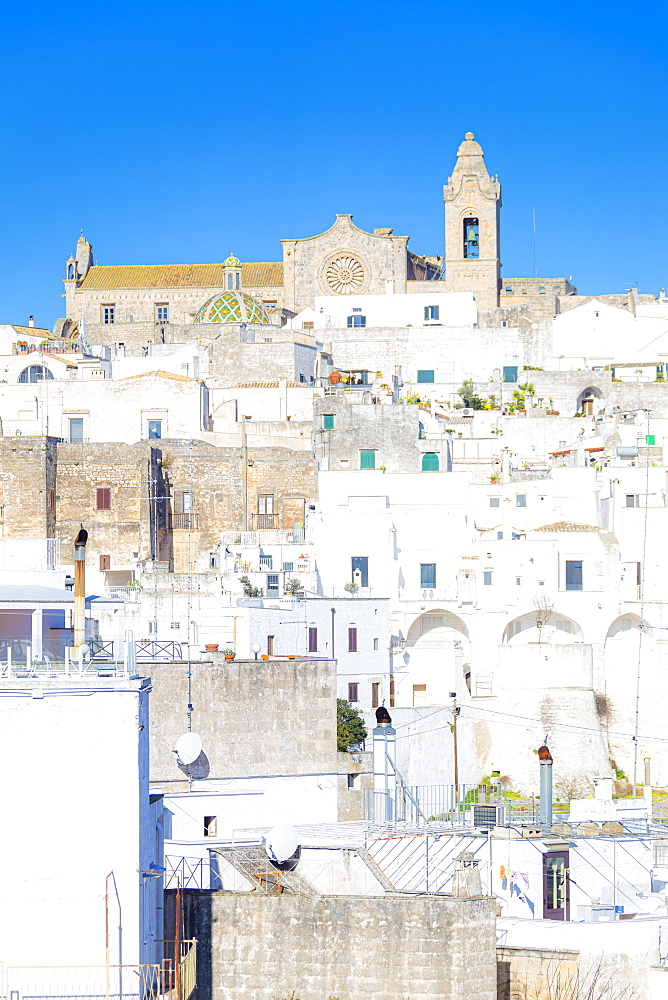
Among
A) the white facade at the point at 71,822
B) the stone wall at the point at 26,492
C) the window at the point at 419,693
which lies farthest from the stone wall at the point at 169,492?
the white facade at the point at 71,822

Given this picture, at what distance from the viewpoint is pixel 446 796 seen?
101 feet

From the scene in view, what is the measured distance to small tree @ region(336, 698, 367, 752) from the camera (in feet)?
101

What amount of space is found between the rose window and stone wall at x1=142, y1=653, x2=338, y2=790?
1514 inches

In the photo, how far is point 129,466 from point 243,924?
25.0 m

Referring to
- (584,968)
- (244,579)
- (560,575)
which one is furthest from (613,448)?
(584,968)

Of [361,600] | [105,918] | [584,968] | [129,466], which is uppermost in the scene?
[129,466]

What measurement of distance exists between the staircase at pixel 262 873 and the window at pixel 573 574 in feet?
61.7

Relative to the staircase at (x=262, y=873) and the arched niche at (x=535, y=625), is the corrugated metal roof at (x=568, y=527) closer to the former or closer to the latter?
the arched niche at (x=535, y=625)

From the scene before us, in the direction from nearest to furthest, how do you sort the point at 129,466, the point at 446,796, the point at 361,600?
the point at 446,796
the point at 361,600
the point at 129,466

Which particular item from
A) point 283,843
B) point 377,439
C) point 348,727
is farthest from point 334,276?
point 283,843

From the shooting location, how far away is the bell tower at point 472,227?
6203 cm


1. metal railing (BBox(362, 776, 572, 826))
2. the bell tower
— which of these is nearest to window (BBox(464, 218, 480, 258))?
the bell tower

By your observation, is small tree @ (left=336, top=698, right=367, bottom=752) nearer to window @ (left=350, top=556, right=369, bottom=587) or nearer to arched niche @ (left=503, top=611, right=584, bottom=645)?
arched niche @ (left=503, top=611, right=584, bottom=645)

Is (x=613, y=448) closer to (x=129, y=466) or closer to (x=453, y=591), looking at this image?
(x=453, y=591)
